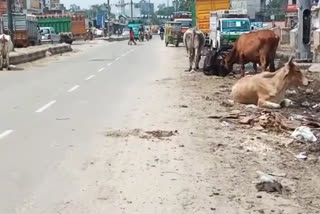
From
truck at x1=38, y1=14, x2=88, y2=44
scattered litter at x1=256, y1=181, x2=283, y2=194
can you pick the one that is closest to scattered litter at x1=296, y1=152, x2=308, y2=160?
scattered litter at x1=256, y1=181, x2=283, y2=194

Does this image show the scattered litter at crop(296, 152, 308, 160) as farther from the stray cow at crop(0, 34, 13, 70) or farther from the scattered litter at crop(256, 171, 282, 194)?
the stray cow at crop(0, 34, 13, 70)

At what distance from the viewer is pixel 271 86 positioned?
47.9 feet

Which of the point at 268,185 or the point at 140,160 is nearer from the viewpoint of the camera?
the point at 268,185

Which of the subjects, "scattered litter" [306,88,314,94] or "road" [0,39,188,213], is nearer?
"road" [0,39,188,213]

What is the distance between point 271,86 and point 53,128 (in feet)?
16.6

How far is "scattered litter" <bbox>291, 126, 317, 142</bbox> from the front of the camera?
35.3 ft

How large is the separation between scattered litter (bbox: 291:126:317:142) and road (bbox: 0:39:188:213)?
10.5 feet

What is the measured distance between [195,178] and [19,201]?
7.39ft

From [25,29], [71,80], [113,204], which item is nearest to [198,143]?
[113,204]

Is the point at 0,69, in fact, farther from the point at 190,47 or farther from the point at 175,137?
the point at 175,137

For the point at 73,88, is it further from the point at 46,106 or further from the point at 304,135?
the point at 304,135

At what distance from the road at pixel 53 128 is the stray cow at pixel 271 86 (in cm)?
264

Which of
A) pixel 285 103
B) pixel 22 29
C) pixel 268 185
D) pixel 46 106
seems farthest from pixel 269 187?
pixel 22 29

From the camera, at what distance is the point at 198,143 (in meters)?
10.7
